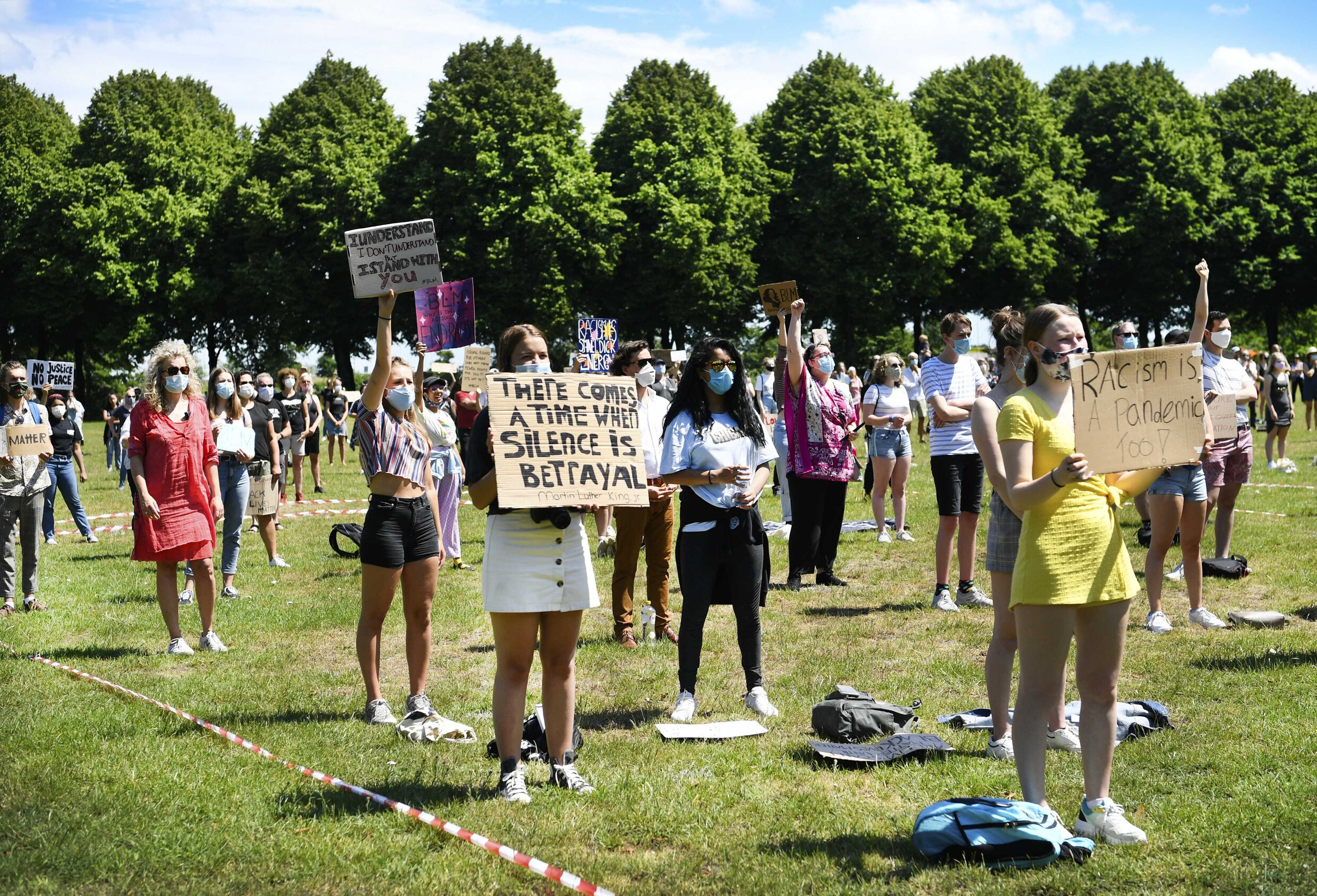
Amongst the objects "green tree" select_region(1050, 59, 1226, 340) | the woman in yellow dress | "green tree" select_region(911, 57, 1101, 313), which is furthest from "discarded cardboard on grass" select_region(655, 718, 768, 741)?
"green tree" select_region(1050, 59, 1226, 340)

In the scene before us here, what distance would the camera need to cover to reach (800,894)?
4.59 m

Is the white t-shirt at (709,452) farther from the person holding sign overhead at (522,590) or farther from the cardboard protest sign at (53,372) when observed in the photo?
the cardboard protest sign at (53,372)

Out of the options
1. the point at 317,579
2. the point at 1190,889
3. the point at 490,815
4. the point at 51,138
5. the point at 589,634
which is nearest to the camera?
the point at 1190,889

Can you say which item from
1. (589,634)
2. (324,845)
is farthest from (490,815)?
(589,634)

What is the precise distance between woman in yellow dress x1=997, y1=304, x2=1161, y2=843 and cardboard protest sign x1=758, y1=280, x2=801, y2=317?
18.2 ft

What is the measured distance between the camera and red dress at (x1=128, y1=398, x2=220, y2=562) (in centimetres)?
896

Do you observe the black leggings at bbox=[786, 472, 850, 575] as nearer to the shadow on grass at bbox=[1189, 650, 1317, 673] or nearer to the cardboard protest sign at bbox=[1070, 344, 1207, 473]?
the shadow on grass at bbox=[1189, 650, 1317, 673]

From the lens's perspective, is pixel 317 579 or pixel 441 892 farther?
pixel 317 579

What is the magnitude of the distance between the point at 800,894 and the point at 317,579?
365 inches

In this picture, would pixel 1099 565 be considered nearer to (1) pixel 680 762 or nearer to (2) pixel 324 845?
(1) pixel 680 762

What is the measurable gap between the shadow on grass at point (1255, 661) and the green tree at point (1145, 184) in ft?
145

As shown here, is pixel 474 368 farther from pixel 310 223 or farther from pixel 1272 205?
pixel 1272 205

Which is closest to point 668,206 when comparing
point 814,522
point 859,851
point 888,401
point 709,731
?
point 888,401

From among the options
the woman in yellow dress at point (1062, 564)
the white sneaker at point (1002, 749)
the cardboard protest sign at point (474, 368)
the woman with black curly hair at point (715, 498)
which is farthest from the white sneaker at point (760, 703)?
the cardboard protest sign at point (474, 368)
